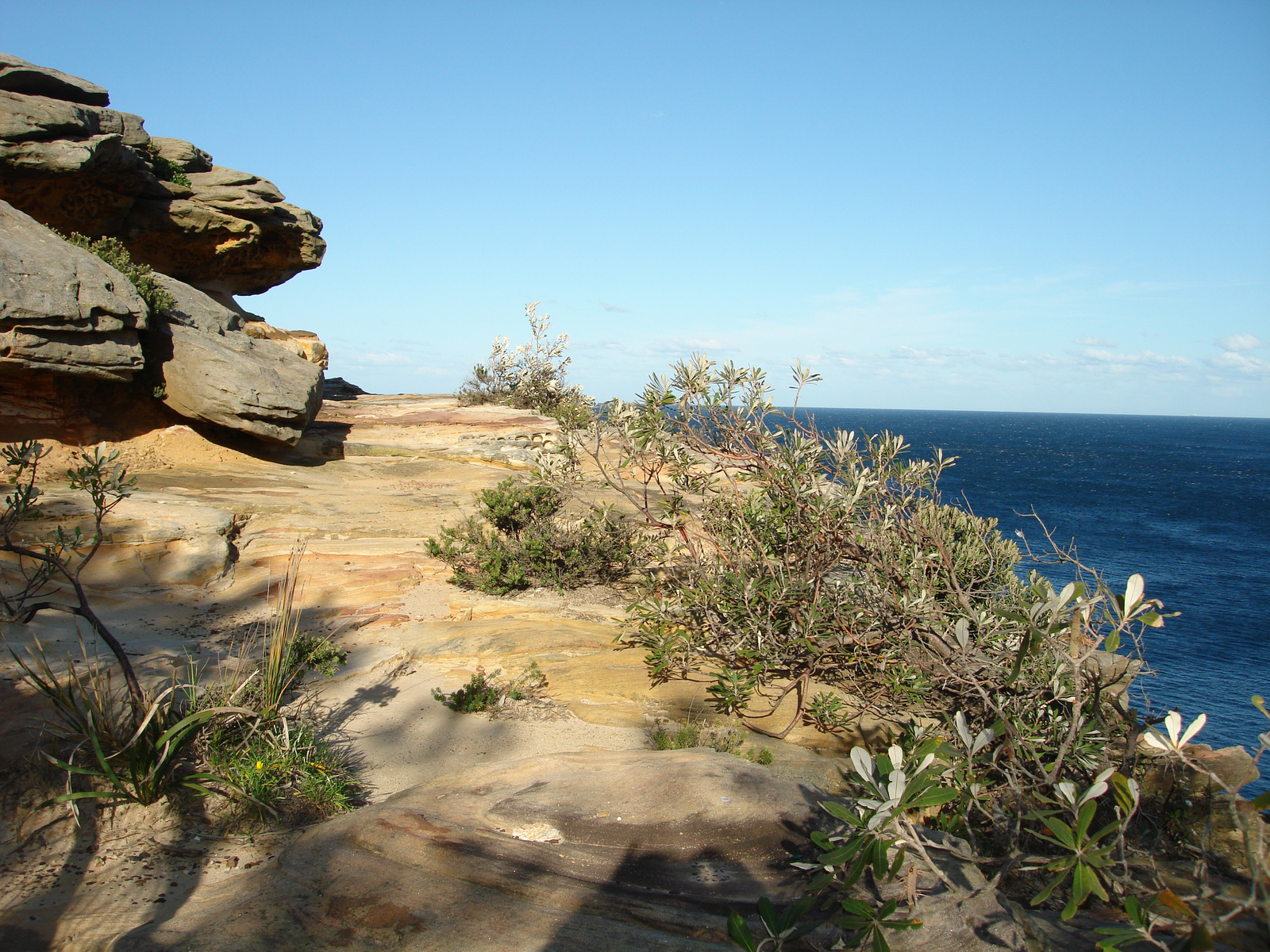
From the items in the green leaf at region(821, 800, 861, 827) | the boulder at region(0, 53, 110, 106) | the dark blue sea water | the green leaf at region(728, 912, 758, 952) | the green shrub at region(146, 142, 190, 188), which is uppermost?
the boulder at region(0, 53, 110, 106)

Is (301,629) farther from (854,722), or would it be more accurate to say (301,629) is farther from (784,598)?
(854,722)

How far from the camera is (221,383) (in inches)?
420

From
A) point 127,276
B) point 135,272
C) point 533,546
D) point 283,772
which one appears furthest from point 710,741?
point 135,272

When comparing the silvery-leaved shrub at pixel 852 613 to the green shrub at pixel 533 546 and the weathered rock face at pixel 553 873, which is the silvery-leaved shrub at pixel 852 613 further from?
the green shrub at pixel 533 546

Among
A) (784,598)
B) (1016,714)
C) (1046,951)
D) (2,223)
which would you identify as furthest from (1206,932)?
(2,223)

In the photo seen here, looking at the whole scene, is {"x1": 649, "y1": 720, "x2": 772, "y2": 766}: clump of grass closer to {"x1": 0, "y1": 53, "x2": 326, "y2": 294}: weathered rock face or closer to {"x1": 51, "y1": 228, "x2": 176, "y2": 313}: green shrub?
{"x1": 51, "y1": 228, "x2": 176, "y2": 313}: green shrub

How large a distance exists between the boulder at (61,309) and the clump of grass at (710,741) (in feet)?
28.8

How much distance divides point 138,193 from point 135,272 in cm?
488

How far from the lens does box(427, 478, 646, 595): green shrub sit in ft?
25.6

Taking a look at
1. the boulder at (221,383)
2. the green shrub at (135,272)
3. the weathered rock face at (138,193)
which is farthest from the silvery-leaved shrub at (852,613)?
the weathered rock face at (138,193)

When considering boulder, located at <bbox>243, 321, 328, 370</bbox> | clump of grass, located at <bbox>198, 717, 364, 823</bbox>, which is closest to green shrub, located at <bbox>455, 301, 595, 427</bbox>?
boulder, located at <bbox>243, 321, 328, 370</bbox>

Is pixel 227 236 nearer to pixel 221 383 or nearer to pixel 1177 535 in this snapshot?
pixel 221 383

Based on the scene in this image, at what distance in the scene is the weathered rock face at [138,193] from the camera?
12156 mm

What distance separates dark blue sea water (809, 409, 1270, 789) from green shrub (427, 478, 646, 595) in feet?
9.79
